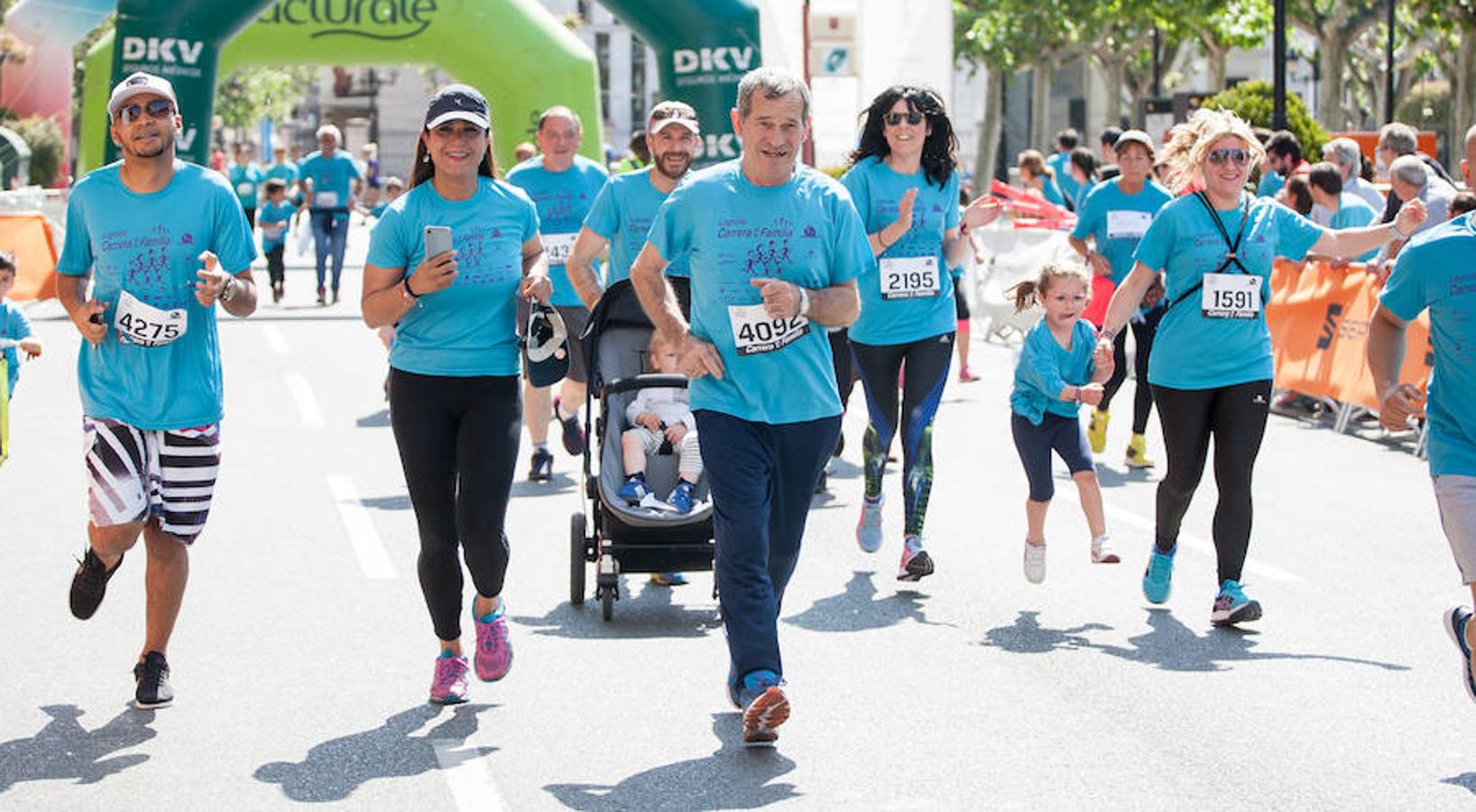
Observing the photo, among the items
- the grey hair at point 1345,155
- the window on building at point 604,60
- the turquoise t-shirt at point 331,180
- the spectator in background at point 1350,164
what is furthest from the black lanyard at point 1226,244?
the window on building at point 604,60

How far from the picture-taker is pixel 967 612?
8.26 metres

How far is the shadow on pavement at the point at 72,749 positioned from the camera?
5.95m

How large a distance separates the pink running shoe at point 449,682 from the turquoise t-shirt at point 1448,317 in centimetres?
288

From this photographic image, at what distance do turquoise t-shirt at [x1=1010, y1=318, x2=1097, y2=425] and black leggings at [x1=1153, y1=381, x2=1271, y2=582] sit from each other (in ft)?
1.89

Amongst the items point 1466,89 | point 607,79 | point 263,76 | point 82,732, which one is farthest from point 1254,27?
point 607,79

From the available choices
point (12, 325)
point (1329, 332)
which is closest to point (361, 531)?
point (12, 325)

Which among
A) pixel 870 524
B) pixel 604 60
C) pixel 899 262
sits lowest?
pixel 870 524

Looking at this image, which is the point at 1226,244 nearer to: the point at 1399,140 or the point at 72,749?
the point at 72,749

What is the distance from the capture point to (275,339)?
20.0 m

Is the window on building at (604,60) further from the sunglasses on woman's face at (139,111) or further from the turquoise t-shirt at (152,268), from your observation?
the sunglasses on woman's face at (139,111)

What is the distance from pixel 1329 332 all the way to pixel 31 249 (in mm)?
14386

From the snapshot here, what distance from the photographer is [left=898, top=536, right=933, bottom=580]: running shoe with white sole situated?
28.7 feet

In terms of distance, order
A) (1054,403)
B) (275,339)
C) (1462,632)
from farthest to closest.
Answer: (275,339)
(1054,403)
(1462,632)

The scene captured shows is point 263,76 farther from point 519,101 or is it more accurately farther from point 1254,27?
point 519,101
